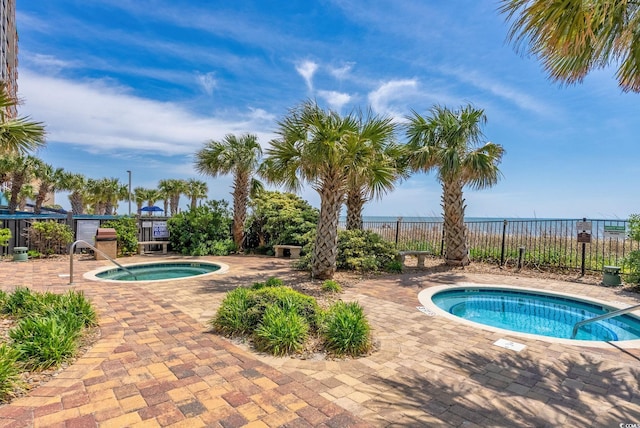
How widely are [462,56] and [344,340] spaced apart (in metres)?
8.25

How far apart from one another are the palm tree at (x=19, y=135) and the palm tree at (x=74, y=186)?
992 inches

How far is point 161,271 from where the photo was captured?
10711mm

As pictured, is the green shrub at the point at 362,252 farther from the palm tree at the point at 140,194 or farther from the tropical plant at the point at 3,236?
the palm tree at the point at 140,194

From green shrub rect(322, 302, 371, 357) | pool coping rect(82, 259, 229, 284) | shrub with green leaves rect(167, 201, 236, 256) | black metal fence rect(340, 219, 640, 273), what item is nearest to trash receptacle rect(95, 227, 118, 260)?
pool coping rect(82, 259, 229, 284)

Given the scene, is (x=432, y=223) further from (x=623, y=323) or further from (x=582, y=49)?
(x=582, y=49)

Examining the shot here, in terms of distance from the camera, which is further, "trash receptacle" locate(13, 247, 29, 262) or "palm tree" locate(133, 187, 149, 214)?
"palm tree" locate(133, 187, 149, 214)

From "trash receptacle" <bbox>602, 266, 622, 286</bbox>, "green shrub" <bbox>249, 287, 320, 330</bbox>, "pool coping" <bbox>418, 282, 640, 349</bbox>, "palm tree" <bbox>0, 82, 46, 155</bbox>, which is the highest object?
"palm tree" <bbox>0, 82, 46, 155</bbox>

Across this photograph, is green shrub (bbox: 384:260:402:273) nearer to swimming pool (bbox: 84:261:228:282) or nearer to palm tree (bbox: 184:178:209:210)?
swimming pool (bbox: 84:261:228:282)

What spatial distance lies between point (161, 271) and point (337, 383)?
9.27 meters

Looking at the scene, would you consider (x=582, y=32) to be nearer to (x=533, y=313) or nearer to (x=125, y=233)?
(x=533, y=313)

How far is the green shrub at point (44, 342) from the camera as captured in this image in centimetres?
333

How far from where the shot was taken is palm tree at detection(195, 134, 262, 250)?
14242 mm

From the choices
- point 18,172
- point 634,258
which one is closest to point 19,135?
point 634,258

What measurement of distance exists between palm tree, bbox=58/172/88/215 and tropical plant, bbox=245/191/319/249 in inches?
859
